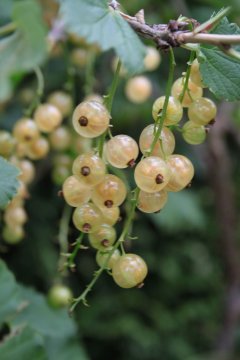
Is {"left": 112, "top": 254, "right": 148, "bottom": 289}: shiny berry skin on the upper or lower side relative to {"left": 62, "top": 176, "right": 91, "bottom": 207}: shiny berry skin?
lower

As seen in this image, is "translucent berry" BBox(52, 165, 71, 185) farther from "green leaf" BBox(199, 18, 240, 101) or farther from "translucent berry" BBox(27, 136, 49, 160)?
"green leaf" BBox(199, 18, 240, 101)

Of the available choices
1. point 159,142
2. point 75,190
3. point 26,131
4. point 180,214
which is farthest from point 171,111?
point 180,214

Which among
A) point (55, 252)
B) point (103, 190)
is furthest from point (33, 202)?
point (103, 190)

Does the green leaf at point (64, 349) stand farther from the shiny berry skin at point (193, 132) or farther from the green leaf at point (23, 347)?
the shiny berry skin at point (193, 132)

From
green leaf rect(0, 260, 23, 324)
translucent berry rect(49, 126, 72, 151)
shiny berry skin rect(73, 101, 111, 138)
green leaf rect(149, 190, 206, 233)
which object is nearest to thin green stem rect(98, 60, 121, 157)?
shiny berry skin rect(73, 101, 111, 138)

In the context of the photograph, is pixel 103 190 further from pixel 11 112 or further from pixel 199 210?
pixel 199 210

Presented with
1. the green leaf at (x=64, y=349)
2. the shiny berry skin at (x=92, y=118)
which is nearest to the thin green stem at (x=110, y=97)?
the shiny berry skin at (x=92, y=118)
